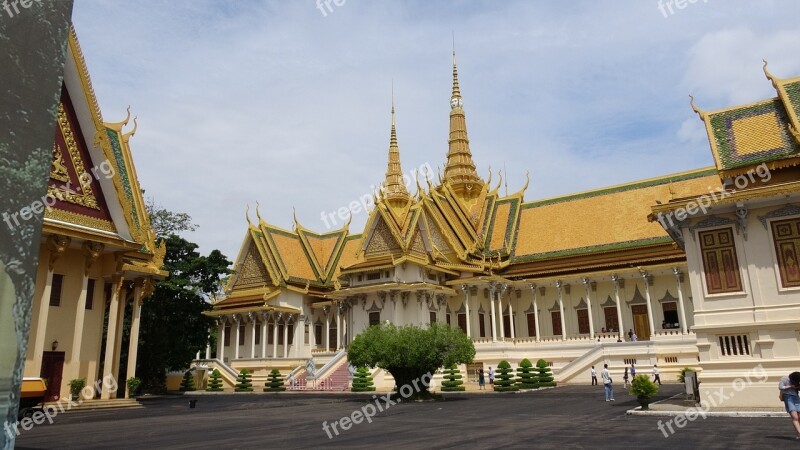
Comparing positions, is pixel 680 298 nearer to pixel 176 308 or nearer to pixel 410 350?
pixel 410 350

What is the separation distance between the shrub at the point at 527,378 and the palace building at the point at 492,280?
2.58m

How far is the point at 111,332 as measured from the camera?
1964cm

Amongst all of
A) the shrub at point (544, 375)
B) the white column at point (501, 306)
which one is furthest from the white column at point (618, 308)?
the shrub at point (544, 375)

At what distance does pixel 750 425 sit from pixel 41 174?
11966 mm

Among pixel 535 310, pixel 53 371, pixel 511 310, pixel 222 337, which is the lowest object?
pixel 53 371

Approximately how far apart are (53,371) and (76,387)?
0.95m

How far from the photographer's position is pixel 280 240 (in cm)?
4103

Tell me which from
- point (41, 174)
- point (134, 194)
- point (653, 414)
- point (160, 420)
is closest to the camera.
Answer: point (41, 174)

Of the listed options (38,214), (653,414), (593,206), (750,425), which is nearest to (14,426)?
(38,214)

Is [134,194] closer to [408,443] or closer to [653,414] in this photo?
[408,443]

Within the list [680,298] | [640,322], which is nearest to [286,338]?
[640,322]

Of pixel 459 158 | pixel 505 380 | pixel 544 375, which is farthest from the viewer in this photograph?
pixel 459 158

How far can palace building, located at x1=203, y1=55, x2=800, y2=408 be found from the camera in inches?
1135

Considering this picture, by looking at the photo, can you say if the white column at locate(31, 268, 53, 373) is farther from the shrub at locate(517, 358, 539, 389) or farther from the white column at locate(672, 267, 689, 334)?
the white column at locate(672, 267, 689, 334)
